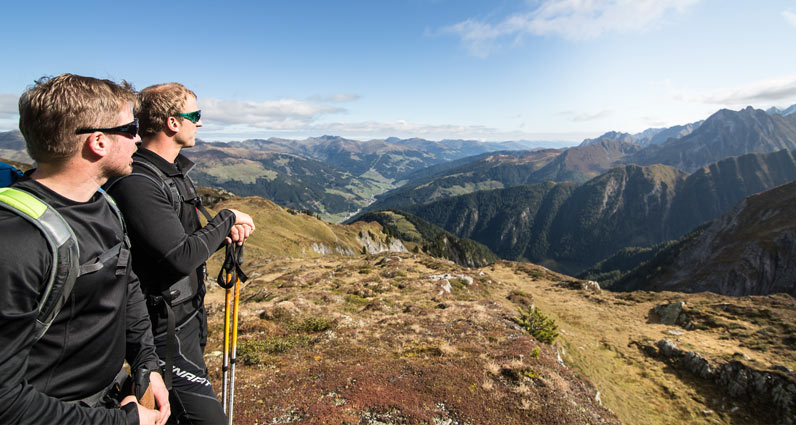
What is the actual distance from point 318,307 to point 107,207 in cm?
1666

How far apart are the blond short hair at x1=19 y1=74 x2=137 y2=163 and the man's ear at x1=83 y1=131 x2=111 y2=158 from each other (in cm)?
8

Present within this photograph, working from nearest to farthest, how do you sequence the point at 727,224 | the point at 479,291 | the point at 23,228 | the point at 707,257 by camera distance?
1. the point at 23,228
2. the point at 479,291
3. the point at 707,257
4. the point at 727,224

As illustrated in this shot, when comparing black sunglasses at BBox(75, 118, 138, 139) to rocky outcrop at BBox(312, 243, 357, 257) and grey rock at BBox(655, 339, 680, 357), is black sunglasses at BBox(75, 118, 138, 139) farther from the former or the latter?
rocky outcrop at BBox(312, 243, 357, 257)

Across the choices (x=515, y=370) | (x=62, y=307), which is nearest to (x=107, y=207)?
(x=62, y=307)

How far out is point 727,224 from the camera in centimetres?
12669

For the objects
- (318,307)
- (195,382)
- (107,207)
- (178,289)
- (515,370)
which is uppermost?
(107,207)

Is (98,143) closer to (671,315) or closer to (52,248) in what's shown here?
(52,248)

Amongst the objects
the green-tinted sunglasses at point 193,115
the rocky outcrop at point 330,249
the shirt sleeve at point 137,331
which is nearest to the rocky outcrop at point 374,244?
the rocky outcrop at point 330,249

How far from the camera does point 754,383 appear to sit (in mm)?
15969

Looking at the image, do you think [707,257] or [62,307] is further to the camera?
[707,257]

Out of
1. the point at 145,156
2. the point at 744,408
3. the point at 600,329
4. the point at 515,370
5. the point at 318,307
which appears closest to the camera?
the point at 145,156

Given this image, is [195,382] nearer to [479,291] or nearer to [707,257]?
[479,291]

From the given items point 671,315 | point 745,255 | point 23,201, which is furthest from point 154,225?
point 745,255

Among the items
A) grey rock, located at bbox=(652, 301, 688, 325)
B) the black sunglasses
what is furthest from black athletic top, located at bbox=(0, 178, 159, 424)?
grey rock, located at bbox=(652, 301, 688, 325)
